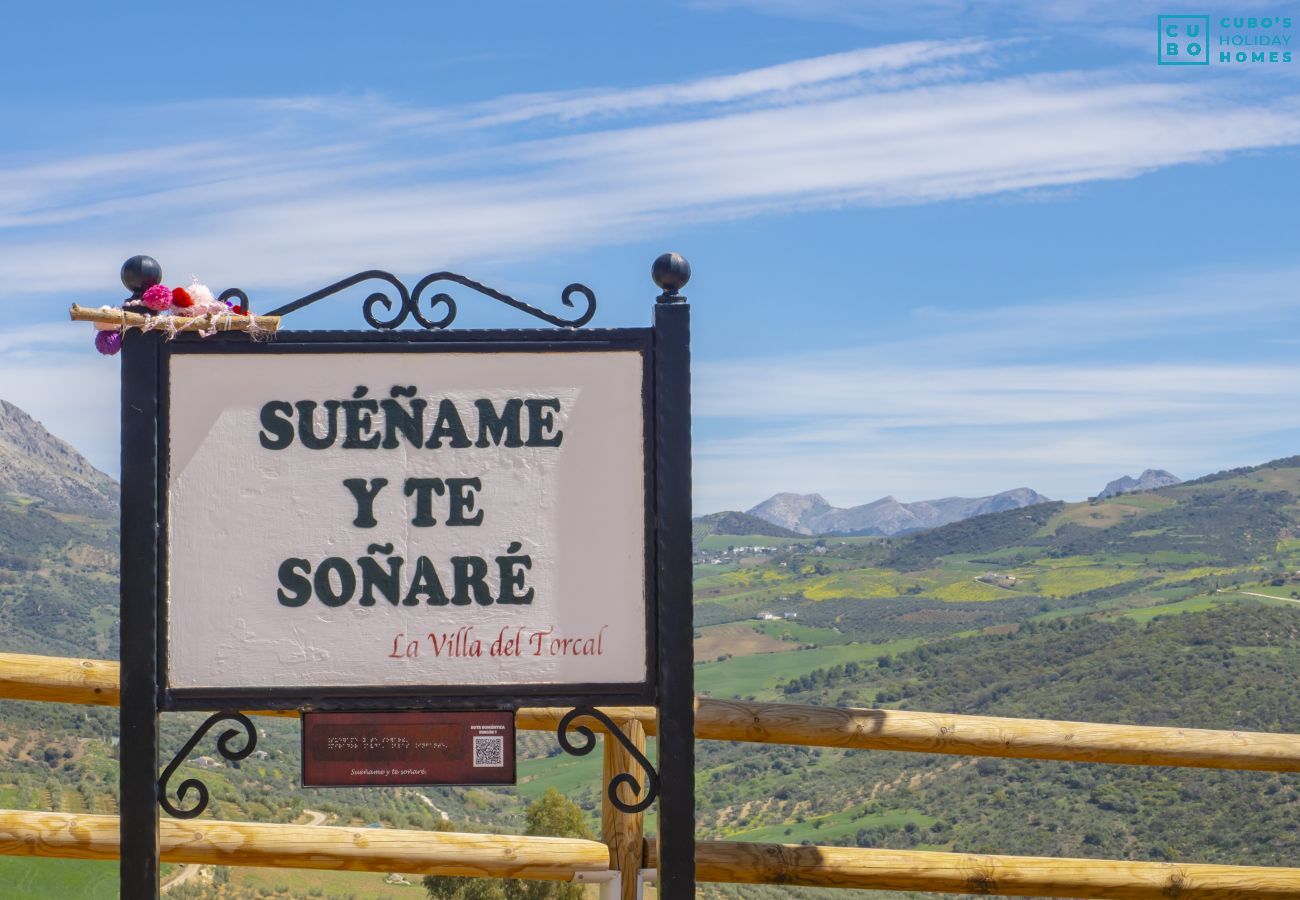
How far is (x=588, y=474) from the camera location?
3.32 meters

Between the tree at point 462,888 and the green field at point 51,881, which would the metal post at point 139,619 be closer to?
the tree at point 462,888

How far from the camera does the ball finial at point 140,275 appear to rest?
3.36m

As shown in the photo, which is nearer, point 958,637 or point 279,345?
point 279,345

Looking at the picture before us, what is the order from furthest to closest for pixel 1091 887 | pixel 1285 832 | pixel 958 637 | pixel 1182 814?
pixel 958 637 < pixel 1182 814 < pixel 1285 832 < pixel 1091 887

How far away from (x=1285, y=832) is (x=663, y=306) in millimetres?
20695

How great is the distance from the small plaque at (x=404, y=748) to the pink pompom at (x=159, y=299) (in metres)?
1.14

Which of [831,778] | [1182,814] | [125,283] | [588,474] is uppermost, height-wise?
[125,283]

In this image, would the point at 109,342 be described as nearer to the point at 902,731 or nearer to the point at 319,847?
the point at 319,847

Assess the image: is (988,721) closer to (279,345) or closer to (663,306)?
(663,306)

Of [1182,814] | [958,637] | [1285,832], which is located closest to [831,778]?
[1182,814]

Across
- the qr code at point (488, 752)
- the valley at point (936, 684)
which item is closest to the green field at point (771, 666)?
the valley at point (936, 684)

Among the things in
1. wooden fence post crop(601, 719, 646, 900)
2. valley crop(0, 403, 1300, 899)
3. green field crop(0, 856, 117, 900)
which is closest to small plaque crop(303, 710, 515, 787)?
wooden fence post crop(601, 719, 646, 900)

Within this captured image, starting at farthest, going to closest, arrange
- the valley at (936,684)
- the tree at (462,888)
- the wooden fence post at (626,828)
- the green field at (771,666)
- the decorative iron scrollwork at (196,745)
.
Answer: the green field at (771,666), the valley at (936,684), the tree at (462,888), the wooden fence post at (626,828), the decorative iron scrollwork at (196,745)

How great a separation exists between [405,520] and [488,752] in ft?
2.10
